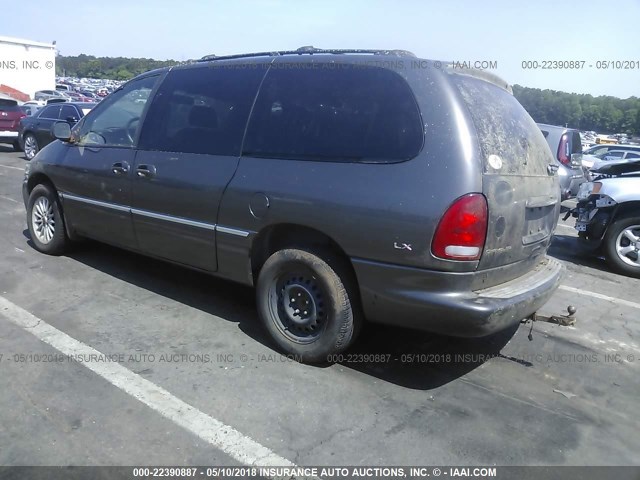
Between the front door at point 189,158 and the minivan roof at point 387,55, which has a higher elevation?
the minivan roof at point 387,55

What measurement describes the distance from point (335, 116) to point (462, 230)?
1112 mm

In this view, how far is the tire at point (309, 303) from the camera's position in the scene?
11.3 ft

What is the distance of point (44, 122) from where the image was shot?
14.4m

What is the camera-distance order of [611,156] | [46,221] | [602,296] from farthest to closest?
[611,156] < [46,221] < [602,296]

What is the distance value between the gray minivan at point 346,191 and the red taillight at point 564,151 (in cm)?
A: 719

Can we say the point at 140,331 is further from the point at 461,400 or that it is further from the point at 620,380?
the point at 620,380

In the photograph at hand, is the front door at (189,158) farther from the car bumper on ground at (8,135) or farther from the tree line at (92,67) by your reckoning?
the tree line at (92,67)

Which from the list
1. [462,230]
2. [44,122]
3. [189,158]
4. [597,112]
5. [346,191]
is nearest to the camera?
[462,230]

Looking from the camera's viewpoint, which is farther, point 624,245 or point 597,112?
point 597,112

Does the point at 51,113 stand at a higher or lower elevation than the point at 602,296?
higher

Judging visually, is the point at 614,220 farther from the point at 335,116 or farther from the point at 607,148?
the point at 607,148

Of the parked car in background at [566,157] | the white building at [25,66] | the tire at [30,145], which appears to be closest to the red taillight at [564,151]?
the parked car in background at [566,157]

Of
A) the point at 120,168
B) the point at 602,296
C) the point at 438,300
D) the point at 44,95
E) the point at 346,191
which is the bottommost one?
the point at 602,296

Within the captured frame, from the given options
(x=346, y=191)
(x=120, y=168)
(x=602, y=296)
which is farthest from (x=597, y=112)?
(x=346, y=191)
